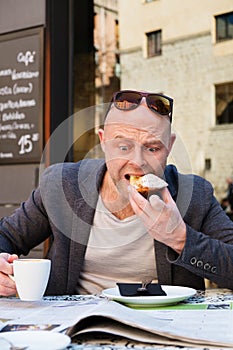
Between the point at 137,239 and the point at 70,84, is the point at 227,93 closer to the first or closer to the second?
the point at 70,84

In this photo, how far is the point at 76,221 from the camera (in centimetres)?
193

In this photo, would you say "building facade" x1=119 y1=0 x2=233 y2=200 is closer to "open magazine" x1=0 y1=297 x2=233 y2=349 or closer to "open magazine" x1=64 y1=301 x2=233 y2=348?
"open magazine" x1=0 y1=297 x2=233 y2=349

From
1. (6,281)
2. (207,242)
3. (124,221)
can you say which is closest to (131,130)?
(124,221)

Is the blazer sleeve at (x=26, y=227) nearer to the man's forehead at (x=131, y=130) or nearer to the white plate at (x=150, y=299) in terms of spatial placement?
the man's forehead at (x=131, y=130)

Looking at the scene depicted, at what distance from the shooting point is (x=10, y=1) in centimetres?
384

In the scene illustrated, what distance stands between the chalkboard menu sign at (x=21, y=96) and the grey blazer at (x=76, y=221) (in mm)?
1694

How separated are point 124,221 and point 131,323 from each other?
2.89 ft

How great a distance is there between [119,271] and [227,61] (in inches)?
102

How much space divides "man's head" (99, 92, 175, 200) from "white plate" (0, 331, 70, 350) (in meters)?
0.82

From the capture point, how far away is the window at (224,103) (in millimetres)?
4195

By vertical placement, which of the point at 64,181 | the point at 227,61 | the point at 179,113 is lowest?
the point at 64,181

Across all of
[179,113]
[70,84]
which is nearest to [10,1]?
[70,84]

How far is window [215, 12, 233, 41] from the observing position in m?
4.01

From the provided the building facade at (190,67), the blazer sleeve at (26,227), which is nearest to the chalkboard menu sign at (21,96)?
the building facade at (190,67)
